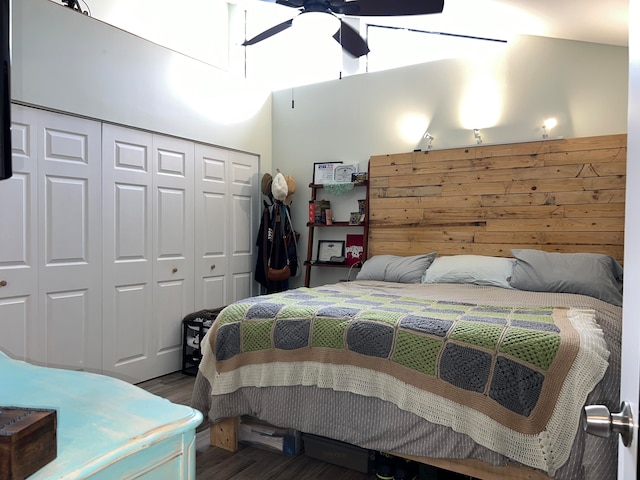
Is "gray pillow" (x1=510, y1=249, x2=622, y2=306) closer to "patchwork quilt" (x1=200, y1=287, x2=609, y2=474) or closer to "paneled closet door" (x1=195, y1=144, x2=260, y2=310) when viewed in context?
"patchwork quilt" (x1=200, y1=287, x2=609, y2=474)

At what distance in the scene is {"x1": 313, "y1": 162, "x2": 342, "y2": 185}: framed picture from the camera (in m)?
4.44

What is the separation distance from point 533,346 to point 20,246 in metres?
2.84

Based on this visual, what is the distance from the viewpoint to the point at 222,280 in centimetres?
427

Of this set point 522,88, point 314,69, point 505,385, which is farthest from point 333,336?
point 314,69

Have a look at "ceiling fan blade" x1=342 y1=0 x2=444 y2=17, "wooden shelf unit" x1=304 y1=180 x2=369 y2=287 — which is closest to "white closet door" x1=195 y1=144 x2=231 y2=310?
"wooden shelf unit" x1=304 y1=180 x2=369 y2=287

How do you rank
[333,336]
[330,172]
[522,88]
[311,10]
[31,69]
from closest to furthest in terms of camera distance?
[333,336] < [311,10] < [31,69] < [522,88] < [330,172]

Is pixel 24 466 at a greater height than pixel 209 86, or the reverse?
pixel 209 86

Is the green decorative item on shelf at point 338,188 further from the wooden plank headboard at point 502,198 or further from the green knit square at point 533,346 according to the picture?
the green knit square at point 533,346

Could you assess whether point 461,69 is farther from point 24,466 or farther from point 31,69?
point 24,466

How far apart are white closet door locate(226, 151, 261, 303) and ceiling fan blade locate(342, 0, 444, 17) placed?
206 centimetres

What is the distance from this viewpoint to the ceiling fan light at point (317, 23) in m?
2.57

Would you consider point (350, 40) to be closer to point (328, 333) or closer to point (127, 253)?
point (328, 333)

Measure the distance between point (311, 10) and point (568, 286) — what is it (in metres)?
2.28

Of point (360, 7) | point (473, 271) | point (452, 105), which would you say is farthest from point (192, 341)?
point (452, 105)
